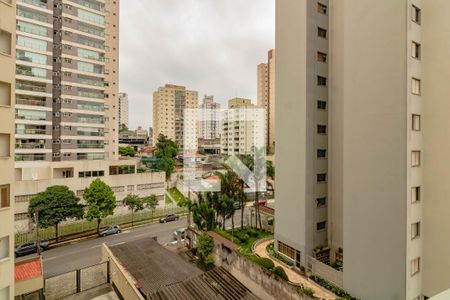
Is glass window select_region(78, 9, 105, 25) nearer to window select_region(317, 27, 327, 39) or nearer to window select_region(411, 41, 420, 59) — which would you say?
window select_region(317, 27, 327, 39)

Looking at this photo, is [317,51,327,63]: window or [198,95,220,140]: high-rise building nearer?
[317,51,327,63]: window

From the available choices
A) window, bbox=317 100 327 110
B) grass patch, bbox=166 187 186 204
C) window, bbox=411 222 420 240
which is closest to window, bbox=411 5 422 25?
window, bbox=317 100 327 110

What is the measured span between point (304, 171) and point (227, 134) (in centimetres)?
4939

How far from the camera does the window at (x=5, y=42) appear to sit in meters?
7.68

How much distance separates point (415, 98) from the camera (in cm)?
1153

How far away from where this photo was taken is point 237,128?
62406 mm

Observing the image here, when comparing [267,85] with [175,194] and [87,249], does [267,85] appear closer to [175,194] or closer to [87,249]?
[175,194]

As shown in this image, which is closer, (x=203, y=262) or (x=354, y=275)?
(x=354, y=275)

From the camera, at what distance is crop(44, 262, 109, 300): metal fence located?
1406 centimetres

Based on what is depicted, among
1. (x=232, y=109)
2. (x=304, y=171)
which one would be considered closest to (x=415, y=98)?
(x=304, y=171)

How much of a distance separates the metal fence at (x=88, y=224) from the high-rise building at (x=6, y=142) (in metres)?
18.6

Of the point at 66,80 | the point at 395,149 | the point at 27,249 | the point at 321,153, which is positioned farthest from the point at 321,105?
the point at 66,80

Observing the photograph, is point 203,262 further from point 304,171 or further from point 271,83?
point 271,83

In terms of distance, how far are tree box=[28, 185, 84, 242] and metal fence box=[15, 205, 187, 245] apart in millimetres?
1849
